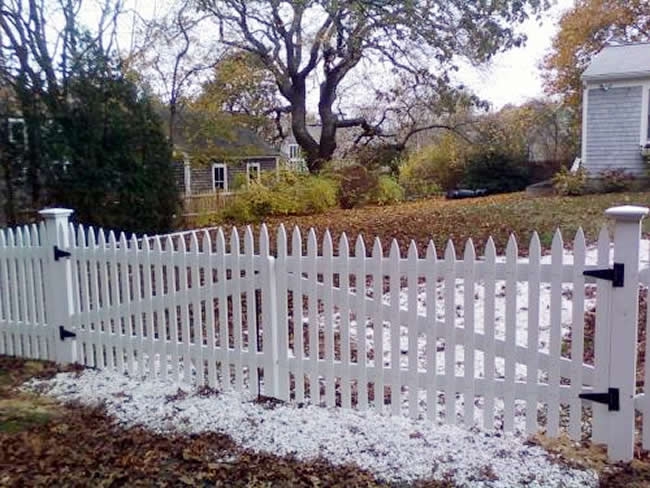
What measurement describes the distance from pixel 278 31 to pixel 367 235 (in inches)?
342

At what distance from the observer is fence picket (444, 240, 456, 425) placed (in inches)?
142

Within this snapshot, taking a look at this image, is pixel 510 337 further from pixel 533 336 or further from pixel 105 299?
pixel 105 299

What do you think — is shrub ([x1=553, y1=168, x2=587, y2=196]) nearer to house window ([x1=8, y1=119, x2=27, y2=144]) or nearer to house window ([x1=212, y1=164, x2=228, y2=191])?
house window ([x1=8, y1=119, x2=27, y2=144])

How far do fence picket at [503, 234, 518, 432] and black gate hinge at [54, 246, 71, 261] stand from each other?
11.5 feet

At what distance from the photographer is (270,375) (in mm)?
4164

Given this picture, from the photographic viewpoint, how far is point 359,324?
12.7 ft

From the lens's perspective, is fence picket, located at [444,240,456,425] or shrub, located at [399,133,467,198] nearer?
fence picket, located at [444,240,456,425]

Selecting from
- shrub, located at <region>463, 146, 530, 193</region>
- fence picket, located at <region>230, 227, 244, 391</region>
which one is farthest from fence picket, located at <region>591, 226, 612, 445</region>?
shrub, located at <region>463, 146, 530, 193</region>

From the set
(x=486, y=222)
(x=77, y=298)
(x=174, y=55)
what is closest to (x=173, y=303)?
(x=77, y=298)

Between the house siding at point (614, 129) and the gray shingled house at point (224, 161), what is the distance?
9.57 metres

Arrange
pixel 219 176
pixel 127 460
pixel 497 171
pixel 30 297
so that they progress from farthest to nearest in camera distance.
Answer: pixel 219 176 < pixel 497 171 < pixel 30 297 < pixel 127 460

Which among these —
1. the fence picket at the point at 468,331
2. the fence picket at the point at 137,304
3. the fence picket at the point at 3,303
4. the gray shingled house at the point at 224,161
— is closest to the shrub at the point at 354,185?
the gray shingled house at the point at 224,161

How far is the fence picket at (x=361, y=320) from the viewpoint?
3824 millimetres

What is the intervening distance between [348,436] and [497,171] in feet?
67.9
